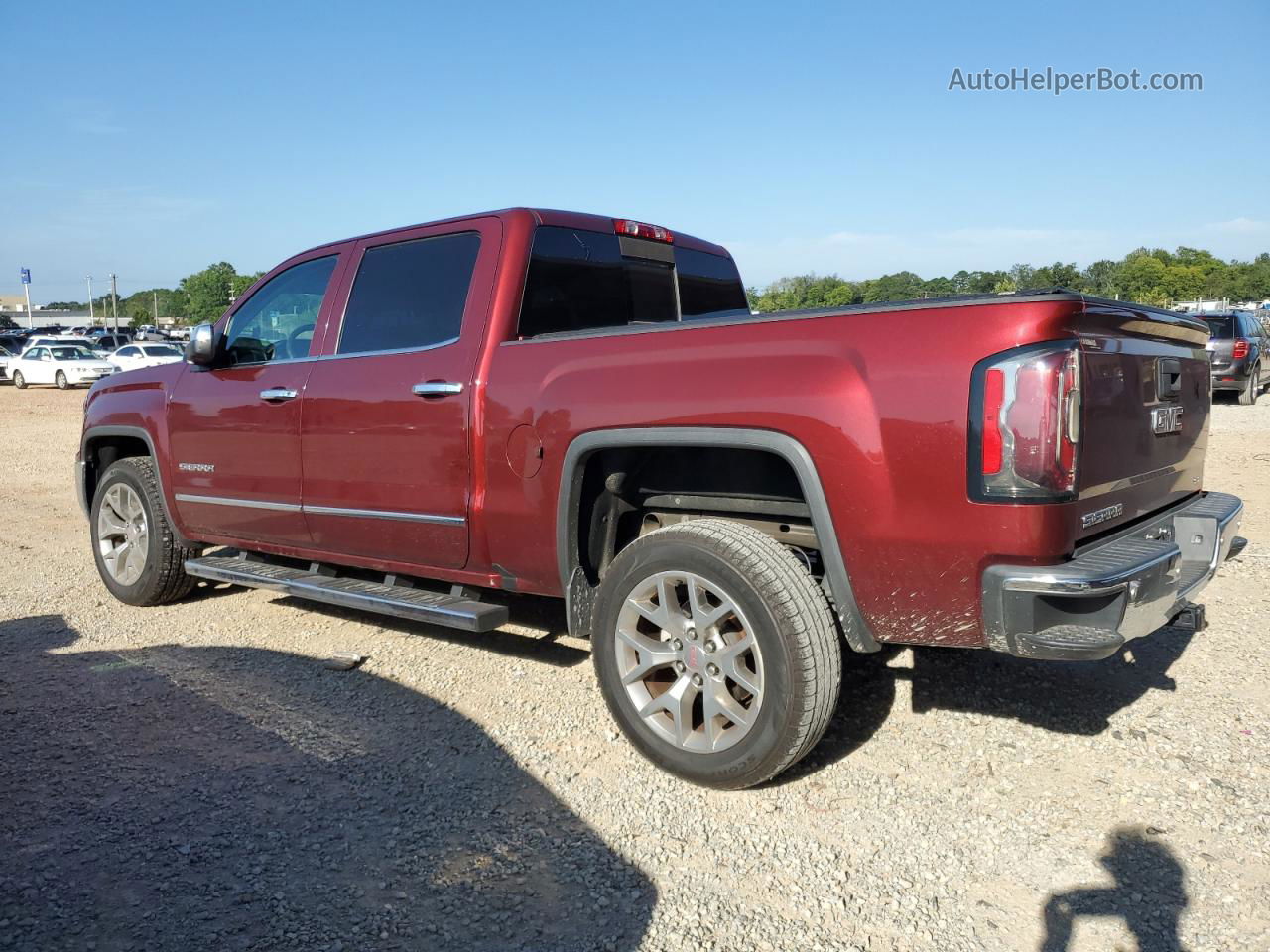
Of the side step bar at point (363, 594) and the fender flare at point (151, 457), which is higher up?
the fender flare at point (151, 457)

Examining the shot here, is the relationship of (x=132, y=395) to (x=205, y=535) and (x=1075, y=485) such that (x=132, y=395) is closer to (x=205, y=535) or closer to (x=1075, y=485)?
(x=205, y=535)

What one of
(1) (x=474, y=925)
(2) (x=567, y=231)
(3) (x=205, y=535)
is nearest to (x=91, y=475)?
(3) (x=205, y=535)

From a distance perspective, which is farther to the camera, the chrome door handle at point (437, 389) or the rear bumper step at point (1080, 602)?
the chrome door handle at point (437, 389)

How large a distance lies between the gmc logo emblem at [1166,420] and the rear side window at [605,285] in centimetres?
197

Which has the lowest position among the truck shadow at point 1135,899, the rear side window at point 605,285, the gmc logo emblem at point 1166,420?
the truck shadow at point 1135,899

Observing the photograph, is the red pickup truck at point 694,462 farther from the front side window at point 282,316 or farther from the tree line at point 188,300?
the tree line at point 188,300

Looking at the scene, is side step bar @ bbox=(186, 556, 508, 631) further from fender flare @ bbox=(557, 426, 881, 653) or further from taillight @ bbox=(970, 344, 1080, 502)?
taillight @ bbox=(970, 344, 1080, 502)

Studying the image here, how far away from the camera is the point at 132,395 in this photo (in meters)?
5.76

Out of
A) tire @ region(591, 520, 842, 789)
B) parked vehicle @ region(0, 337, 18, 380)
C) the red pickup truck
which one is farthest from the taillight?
parked vehicle @ region(0, 337, 18, 380)

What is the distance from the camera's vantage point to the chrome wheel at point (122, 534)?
580 cm

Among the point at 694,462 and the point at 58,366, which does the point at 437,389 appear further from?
the point at 58,366

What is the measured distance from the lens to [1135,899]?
268 centimetres

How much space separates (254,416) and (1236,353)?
17.0m

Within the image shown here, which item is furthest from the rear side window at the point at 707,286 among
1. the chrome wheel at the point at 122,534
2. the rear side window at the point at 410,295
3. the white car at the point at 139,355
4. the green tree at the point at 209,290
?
the green tree at the point at 209,290
